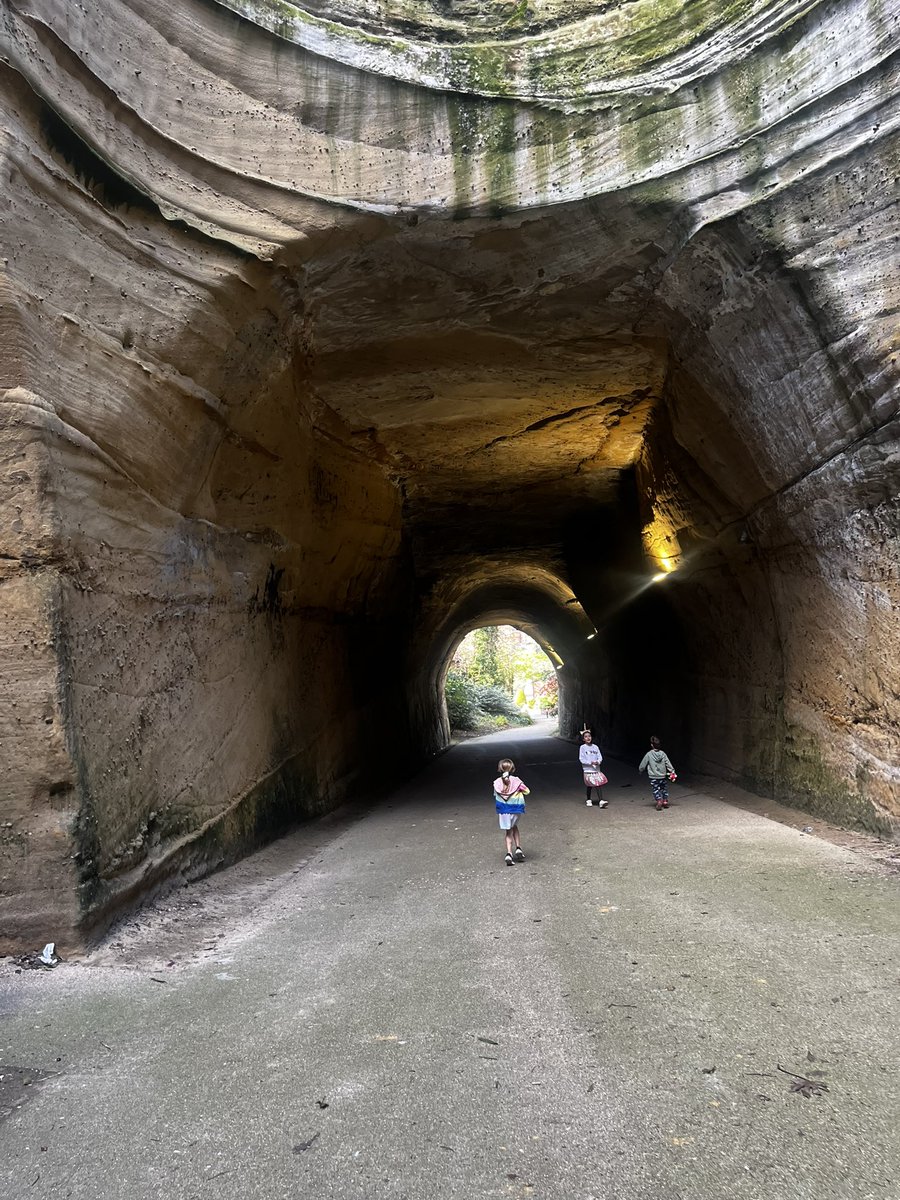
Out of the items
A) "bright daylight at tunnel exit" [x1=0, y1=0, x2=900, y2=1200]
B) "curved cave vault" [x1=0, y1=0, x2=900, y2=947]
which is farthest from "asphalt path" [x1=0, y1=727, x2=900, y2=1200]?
"curved cave vault" [x1=0, y1=0, x2=900, y2=947]

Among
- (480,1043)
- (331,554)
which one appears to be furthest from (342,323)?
(480,1043)

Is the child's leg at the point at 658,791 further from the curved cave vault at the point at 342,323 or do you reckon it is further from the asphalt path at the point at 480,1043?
the asphalt path at the point at 480,1043

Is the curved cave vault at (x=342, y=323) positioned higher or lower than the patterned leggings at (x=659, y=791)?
higher

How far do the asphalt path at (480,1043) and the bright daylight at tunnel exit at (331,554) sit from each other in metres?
0.03

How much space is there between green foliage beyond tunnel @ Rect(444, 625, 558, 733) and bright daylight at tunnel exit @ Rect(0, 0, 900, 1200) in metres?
26.6

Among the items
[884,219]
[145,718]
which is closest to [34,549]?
[145,718]

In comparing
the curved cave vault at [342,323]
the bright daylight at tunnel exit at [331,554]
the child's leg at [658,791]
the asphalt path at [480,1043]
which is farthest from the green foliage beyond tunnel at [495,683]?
the asphalt path at [480,1043]

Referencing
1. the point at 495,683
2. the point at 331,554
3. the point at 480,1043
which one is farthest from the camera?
the point at 495,683

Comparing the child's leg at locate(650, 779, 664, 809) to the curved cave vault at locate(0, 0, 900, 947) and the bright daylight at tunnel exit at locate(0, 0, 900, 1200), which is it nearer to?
the bright daylight at tunnel exit at locate(0, 0, 900, 1200)

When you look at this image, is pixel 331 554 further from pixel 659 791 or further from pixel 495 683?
pixel 495 683

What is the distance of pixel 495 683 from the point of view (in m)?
47.7

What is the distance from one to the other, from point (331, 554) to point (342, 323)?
168 inches

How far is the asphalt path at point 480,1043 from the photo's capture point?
8.48 ft

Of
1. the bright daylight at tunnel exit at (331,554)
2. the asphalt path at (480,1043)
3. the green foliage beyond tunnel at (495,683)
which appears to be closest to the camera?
the asphalt path at (480,1043)
